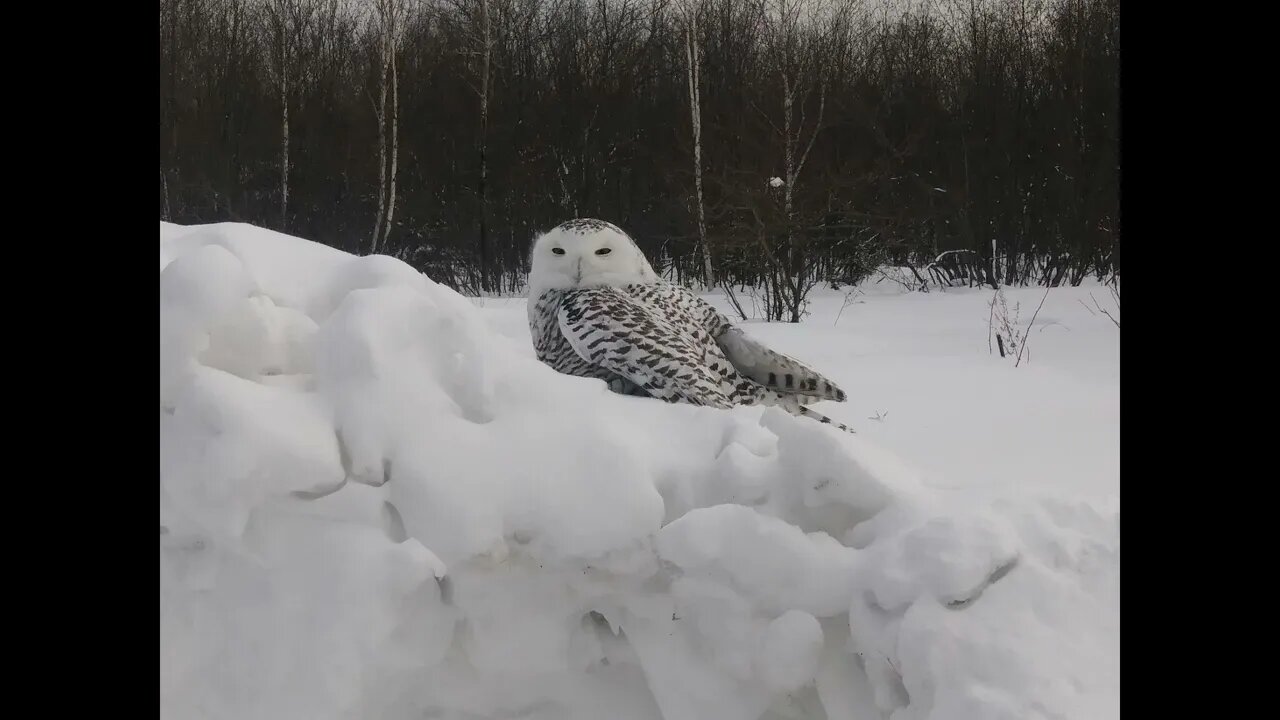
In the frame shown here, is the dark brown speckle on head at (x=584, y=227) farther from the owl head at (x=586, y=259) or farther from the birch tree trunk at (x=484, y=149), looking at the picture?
the birch tree trunk at (x=484, y=149)

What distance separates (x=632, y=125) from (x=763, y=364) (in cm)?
837

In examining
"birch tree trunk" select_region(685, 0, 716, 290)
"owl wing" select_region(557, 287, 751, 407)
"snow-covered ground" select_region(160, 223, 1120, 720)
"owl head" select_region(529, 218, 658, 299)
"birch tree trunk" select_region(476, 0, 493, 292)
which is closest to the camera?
"snow-covered ground" select_region(160, 223, 1120, 720)

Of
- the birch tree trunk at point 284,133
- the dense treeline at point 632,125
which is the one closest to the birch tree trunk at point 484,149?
the dense treeline at point 632,125

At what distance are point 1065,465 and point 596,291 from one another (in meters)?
1.14

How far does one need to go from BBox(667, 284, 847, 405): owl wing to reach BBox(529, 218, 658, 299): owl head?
5.6 inches

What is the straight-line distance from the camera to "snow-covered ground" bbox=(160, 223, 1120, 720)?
115cm

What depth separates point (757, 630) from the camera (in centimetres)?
122

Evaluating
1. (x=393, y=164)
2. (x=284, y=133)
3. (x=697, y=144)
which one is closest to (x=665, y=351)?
(x=697, y=144)

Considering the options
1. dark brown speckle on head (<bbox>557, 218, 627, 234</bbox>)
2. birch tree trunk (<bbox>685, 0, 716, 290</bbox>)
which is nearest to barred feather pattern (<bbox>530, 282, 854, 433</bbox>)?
dark brown speckle on head (<bbox>557, 218, 627, 234</bbox>)

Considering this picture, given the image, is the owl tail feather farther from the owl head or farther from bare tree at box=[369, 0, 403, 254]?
bare tree at box=[369, 0, 403, 254]

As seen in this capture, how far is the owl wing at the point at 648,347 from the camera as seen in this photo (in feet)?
6.19

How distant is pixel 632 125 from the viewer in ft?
33.1
